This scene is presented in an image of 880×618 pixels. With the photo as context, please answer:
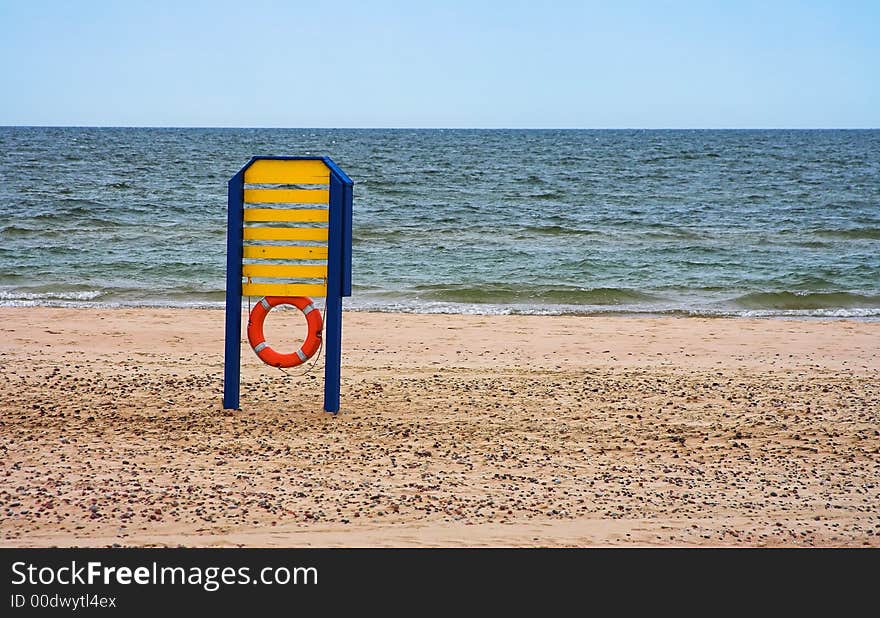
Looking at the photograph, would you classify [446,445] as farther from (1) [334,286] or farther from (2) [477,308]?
(2) [477,308]

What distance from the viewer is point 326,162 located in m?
6.19

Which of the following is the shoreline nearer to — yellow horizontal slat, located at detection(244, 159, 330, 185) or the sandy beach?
the sandy beach

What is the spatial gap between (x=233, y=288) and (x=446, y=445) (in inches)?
69.2

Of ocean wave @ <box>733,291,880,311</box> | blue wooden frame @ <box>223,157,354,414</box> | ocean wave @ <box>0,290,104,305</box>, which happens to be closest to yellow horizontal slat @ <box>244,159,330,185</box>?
blue wooden frame @ <box>223,157,354,414</box>

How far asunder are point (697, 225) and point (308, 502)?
19.1m

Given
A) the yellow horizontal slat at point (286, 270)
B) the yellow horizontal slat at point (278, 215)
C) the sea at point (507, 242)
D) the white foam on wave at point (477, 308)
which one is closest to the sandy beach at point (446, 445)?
the yellow horizontal slat at point (286, 270)

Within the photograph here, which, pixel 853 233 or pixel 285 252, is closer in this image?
pixel 285 252

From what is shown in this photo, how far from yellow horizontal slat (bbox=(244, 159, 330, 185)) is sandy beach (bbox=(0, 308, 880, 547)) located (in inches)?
59.7

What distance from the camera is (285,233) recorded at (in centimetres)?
666

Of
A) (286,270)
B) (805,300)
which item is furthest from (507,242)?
(286,270)

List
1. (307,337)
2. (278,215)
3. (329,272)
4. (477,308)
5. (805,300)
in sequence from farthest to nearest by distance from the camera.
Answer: (805,300), (477,308), (307,337), (278,215), (329,272)

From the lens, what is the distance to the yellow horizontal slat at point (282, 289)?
250 inches

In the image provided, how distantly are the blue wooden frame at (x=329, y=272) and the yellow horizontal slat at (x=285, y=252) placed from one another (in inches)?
3.0

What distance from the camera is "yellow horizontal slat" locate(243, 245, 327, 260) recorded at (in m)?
6.30
